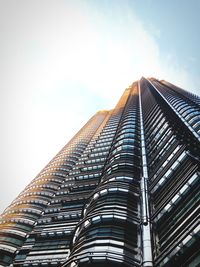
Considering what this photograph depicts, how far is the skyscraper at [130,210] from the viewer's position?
67.8 feet

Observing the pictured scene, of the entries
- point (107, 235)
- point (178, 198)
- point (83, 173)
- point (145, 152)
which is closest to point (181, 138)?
point (145, 152)

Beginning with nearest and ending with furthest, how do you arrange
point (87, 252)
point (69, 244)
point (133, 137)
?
1. point (87, 252)
2. point (69, 244)
3. point (133, 137)

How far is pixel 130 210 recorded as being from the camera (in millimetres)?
26500

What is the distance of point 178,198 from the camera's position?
23734 mm

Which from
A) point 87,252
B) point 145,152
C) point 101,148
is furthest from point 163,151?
point 101,148

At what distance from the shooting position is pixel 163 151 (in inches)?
1389

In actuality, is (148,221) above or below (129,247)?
above

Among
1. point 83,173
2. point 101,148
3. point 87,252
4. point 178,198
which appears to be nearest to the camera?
point 87,252

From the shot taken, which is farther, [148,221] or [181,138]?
[181,138]

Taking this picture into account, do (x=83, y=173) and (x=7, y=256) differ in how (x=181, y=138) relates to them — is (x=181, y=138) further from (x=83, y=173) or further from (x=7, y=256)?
(x=7, y=256)

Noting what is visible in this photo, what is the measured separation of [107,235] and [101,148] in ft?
128

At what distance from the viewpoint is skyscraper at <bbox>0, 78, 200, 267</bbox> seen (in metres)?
20.7

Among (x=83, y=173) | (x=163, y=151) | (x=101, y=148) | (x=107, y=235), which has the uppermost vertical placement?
(x=101, y=148)

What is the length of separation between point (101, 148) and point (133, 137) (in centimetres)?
1703
